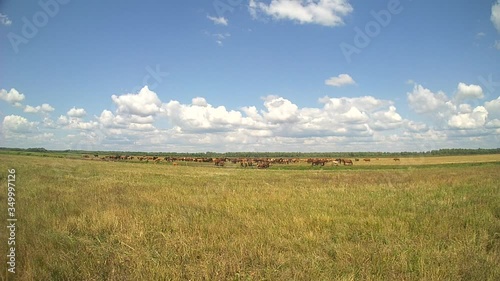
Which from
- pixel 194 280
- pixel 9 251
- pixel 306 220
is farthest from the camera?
pixel 306 220

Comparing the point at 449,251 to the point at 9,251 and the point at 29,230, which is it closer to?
the point at 9,251

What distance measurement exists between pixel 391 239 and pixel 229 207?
5104 millimetres

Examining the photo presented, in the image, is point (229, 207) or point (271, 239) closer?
point (271, 239)

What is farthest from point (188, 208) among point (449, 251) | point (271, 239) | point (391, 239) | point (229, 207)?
point (449, 251)

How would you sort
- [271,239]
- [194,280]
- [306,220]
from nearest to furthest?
[194,280] < [271,239] < [306,220]

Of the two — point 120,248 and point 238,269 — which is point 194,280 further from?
point 120,248

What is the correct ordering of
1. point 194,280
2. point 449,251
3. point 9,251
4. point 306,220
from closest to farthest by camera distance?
point 194,280
point 9,251
point 449,251
point 306,220

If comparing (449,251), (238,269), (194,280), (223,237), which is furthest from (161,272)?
(449,251)

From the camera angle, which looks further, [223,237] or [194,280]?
[223,237]

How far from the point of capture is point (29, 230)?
698 cm

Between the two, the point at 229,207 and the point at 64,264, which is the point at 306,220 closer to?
the point at 229,207

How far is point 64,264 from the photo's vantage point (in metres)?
5.17

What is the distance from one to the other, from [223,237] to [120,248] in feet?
6.91

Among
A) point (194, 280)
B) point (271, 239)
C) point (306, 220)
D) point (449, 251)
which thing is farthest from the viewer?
point (306, 220)
